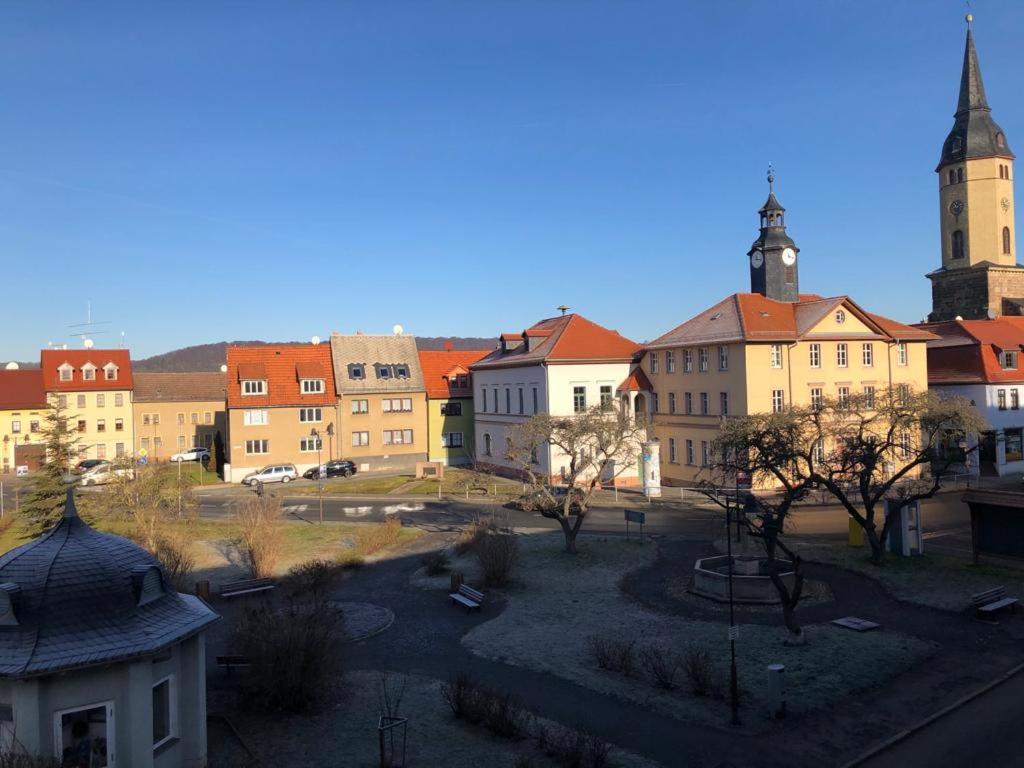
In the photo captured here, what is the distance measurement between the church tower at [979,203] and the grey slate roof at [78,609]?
6107 centimetres

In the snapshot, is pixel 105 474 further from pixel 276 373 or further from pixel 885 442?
pixel 885 442

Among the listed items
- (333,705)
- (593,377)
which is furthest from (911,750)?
(593,377)

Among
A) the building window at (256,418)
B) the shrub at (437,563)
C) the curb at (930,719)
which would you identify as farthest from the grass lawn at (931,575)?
the building window at (256,418)

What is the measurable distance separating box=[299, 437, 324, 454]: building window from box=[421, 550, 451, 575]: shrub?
96.3ft

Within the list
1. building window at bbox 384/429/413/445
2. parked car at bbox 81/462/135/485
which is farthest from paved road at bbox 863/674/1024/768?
building window at bbox 384/429/413/445

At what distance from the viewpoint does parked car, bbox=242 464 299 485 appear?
50.6 m

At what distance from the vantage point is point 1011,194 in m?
57.7

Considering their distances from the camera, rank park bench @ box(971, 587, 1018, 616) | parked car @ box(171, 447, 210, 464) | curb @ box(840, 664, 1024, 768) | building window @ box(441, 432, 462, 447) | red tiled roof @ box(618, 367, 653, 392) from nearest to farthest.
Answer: curb @ box(840, 664, 1024, 768)
park bench @ box(971, 587, 1018, 616)
red tiled roof @ box(618, 367, 653, 392)
building window @ box(441, 432, 462, 447)
parked car @ box(171, 447, 210, 464)

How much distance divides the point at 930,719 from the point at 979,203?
56.1 meters

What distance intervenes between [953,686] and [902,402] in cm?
1312

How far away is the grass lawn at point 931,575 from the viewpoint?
20.5 metres

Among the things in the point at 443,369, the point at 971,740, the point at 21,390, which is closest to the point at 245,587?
the point at 971,740

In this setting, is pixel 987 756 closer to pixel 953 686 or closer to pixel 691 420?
pixel 953 686

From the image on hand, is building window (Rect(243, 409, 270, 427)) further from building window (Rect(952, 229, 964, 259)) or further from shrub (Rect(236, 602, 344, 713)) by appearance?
building window (Rect(952, 229, 964, 259))
